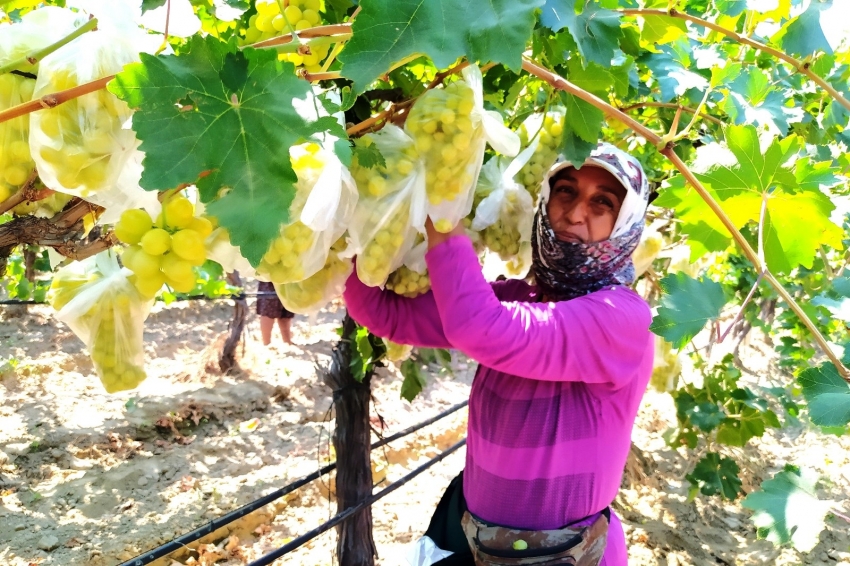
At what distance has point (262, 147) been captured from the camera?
2.11 ft

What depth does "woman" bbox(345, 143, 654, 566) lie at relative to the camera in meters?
1.30

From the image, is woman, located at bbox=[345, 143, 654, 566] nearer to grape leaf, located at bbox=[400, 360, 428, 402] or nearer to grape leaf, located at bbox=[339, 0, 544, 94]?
grape leaf, located at bbox=[339, 0, 544, 94]

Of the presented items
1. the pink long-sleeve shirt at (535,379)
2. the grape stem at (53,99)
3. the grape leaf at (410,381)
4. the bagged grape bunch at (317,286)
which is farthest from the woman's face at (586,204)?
the grape leaf at (410,381)

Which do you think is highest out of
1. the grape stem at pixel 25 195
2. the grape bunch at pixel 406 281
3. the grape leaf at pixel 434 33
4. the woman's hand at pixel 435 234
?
the grape leaf at pixel 434 33

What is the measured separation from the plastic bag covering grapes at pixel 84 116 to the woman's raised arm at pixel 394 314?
77 centimetres

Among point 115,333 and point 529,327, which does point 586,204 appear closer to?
point 529,327

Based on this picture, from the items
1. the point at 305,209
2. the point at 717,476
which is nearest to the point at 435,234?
the point at 305,209

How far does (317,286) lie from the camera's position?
126 centimetres

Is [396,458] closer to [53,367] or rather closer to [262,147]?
[53,367]

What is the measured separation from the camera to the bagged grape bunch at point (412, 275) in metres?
1.36

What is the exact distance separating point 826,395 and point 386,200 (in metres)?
0.82

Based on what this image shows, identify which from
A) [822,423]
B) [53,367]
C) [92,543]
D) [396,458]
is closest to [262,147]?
[822,423]

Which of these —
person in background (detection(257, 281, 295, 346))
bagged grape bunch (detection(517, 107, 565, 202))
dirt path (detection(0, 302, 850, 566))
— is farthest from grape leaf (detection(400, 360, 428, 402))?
person in background (detection(257, 281, 295, 346))

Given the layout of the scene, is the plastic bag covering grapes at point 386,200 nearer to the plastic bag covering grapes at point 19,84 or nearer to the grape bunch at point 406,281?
the grape bunch at point 406,281
